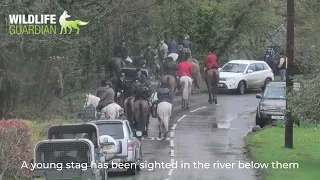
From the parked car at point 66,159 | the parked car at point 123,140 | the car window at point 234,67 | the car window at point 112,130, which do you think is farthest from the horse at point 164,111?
the car window at point 234,67

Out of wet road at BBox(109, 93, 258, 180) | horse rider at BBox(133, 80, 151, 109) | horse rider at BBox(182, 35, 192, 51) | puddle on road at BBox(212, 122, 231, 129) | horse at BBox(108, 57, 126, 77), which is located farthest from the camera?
horse rider at BBox(182, 35, 192, 51)

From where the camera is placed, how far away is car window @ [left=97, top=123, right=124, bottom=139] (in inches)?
840

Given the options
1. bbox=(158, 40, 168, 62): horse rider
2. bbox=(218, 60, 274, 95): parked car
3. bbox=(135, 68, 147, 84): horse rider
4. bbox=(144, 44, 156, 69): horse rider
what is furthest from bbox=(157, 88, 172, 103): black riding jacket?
bbox=(218, 60, 274, 95): parked car

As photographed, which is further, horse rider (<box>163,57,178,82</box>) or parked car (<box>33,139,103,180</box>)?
horse rider (<box>163,57,178,82</box>)

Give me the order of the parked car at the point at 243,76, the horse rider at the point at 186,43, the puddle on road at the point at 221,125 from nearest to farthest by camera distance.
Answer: the puddle on road at the point at 221,125 → the horse rider at the point at 186,43 → the parked car at the point at 243,76

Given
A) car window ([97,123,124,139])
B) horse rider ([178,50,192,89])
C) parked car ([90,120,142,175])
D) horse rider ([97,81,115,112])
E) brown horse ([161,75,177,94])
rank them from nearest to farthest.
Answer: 1. parked car ([90,120,142,175])
2. car window ([97,123,124,139])
3. horse rider ([97,81,115,112])
4. brown horse ([161,75,177,94])
5. horse rider ([178,50,192,89])

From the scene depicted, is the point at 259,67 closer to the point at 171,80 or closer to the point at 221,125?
the point at 171,80

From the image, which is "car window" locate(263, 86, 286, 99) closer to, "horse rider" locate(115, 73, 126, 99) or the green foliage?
"horse rider" locate(115, 73, 126, 99)

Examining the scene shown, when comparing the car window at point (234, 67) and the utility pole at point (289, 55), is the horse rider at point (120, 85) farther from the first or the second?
the car window at point (234, 67)

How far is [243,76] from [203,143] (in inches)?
631

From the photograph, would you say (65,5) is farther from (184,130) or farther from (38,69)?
(184,130)

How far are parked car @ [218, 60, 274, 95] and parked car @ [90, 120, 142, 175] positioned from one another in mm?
20572

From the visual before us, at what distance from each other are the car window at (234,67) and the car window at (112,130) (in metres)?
22.2

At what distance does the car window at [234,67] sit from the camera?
43281mm
